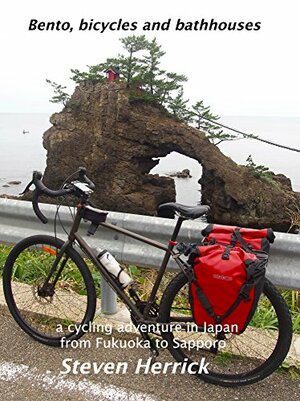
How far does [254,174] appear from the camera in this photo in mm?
24266

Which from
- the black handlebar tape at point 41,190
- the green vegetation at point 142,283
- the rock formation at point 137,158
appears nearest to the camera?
the black handlebar tape at point 41,190

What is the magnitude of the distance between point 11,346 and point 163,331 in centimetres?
104

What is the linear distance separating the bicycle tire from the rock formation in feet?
69.9

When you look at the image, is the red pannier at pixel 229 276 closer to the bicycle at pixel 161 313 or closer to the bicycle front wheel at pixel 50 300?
the bicycle at pixel 161 313

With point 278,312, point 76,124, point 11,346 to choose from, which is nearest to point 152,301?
point 278,312

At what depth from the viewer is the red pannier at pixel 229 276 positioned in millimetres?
2059

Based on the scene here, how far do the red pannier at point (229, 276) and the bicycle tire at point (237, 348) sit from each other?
16cm

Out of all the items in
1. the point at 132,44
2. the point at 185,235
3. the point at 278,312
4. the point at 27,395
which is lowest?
the point at 27,395

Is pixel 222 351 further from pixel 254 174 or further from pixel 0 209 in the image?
pixel 254 174

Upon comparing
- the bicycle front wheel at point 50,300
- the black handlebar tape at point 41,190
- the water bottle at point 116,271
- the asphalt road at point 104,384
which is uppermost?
the black handlebar tape at point 41,190

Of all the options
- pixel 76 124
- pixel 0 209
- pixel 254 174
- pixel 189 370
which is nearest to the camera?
pixel 189 370

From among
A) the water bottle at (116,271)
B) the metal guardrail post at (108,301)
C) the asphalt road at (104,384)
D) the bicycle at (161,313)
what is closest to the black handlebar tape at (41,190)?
the bicycle at (161,313)

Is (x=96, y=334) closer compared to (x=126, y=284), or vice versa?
(x=126, y=284)

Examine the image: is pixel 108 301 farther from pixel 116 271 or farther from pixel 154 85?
pixel 154 85
